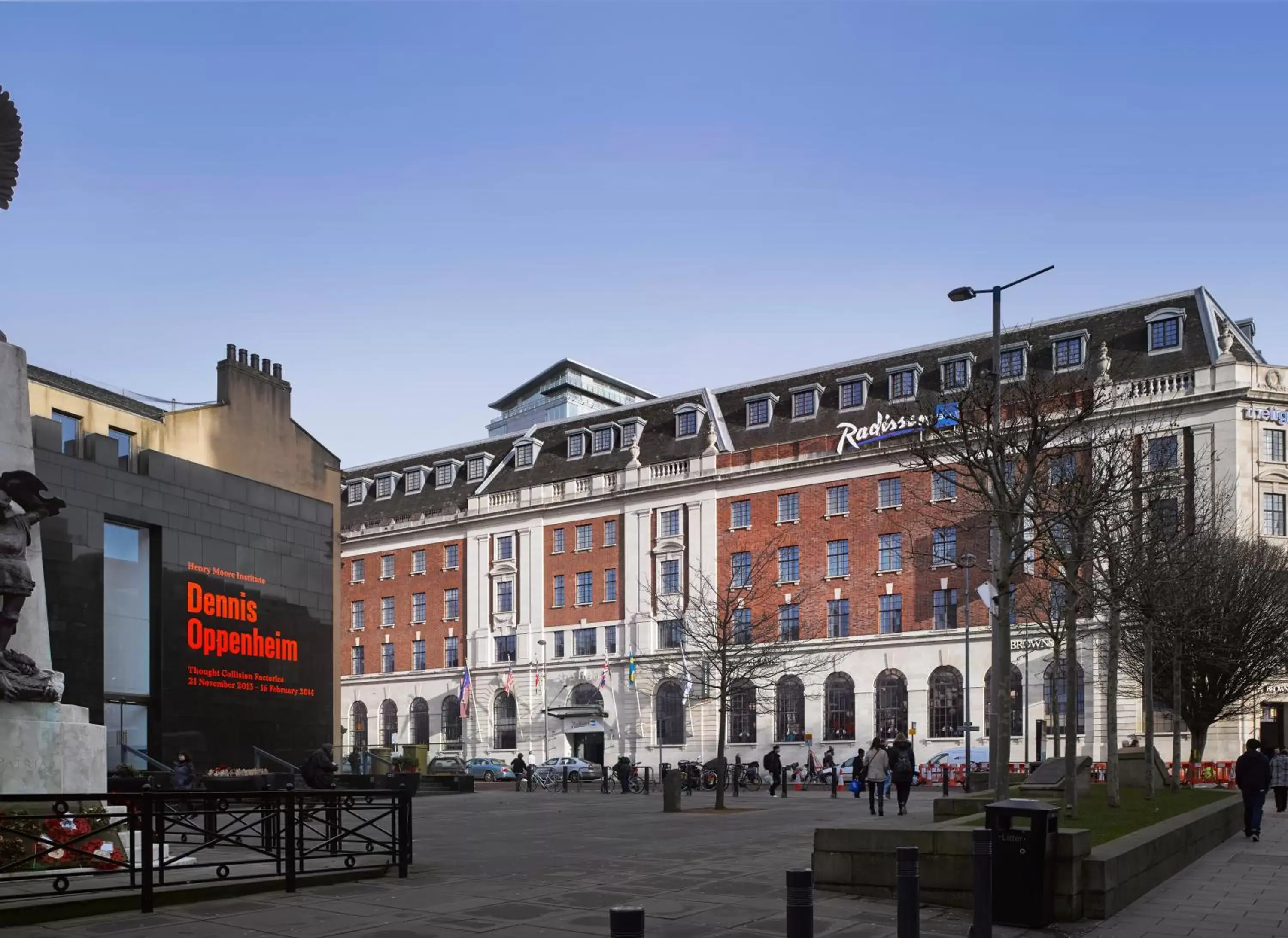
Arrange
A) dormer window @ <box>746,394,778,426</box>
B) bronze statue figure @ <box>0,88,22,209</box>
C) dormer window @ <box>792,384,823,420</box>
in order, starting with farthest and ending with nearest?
dormer window @ <box>746,394,778,426</box> < dormer window @ <box>792,384,823,420</box> < bronze statue figure @ <box>0,88,22,209</box>

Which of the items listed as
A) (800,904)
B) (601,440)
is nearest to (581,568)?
(601,440)

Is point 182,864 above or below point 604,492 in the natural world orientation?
below

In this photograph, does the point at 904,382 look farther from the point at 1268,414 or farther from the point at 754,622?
the point at 1268,414

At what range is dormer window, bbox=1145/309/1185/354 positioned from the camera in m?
56.8

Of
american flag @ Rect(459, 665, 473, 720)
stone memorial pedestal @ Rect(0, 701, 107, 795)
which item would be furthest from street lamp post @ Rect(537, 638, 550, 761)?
stone memorial pedestal @ Rect(0, 701, 107, 795)

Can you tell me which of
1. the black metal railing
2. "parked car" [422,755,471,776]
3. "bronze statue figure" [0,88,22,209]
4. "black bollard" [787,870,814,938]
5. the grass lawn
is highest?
"bronze statue figure" [0,88,22,209]

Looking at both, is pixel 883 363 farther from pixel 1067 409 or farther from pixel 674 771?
pixel 1067 409

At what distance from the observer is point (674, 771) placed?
32625mm

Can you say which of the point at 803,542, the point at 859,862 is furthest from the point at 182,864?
the point at 803,542

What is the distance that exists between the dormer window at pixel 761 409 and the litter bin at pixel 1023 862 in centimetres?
5723

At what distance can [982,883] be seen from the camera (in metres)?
10.5

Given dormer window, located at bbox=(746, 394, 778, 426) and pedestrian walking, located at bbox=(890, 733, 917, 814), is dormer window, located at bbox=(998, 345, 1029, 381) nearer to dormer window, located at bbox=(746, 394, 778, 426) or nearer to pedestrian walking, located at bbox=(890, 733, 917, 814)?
dormer window, located at bbox=(746, 394, 778, 426)

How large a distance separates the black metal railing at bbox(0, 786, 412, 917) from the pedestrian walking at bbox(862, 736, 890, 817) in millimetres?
14539

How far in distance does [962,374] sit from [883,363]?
13.8 ft
